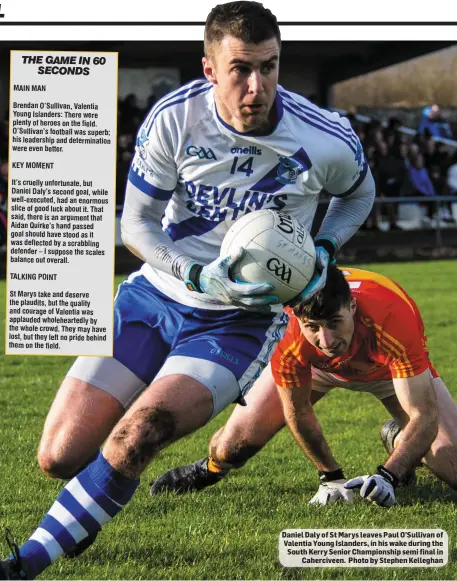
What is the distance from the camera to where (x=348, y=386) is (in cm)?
593

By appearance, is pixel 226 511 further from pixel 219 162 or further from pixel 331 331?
pixel 219 162

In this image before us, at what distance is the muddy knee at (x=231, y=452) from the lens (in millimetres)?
5734

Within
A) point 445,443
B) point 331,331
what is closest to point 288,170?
point 331,331

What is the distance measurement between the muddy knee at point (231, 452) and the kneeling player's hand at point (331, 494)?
48 cm

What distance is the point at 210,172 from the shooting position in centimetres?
477

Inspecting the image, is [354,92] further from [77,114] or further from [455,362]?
[77,114]

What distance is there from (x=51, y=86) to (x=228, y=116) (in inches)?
34.5

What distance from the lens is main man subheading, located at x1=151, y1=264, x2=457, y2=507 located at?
199 inches

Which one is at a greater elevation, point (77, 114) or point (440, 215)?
point (77, 114)

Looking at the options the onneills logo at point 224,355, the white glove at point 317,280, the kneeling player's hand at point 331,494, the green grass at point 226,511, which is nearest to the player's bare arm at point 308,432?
the kneeling player's hand at point 331,494

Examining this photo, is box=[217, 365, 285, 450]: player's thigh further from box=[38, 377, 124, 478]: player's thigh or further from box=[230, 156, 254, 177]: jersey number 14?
box=[230, 156, 254, 177]: jersey number 14

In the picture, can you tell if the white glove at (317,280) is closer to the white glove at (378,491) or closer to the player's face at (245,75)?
the player's face at (245,75)

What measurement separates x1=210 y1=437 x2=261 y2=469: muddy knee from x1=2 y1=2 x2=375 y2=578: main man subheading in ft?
3.18

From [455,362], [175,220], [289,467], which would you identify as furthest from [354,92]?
[175,220]
